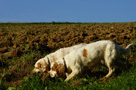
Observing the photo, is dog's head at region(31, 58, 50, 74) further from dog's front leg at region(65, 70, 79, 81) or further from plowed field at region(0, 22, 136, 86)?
dog's front leg at region(65, 70, 79, 81)

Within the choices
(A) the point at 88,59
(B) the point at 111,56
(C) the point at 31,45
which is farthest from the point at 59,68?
(C) the point at 31,45

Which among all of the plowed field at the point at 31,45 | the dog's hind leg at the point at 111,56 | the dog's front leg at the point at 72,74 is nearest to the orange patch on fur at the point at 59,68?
the dog's front leg at the point at 72,74

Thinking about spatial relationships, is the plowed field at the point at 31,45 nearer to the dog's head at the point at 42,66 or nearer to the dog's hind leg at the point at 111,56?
the dog's head at the point at 42,66

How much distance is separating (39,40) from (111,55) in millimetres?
5853

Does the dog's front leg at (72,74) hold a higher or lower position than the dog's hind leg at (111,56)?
lower

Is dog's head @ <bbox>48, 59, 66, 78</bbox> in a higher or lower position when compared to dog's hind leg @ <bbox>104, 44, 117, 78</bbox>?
lower

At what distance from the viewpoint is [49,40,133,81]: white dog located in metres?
6.46

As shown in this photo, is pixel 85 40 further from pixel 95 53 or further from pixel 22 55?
pixel 95 53

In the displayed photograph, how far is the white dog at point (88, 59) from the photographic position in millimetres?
6457

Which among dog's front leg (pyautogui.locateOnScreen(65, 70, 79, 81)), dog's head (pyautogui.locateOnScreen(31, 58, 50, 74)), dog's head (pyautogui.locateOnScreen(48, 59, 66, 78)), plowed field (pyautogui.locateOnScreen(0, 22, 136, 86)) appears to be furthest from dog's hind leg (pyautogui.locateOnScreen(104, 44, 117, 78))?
dog's head (pyautogui.locateOnScreen(31, 58, 50, 74))

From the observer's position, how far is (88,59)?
21.7ft

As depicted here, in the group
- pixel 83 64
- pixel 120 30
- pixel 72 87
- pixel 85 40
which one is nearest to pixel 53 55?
pixel 83 64

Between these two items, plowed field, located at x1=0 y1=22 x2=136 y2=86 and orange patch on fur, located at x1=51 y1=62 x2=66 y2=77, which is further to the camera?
plowed field, located at x1=0 y1=22 x2=136 y2=86

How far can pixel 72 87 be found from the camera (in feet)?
19.0
